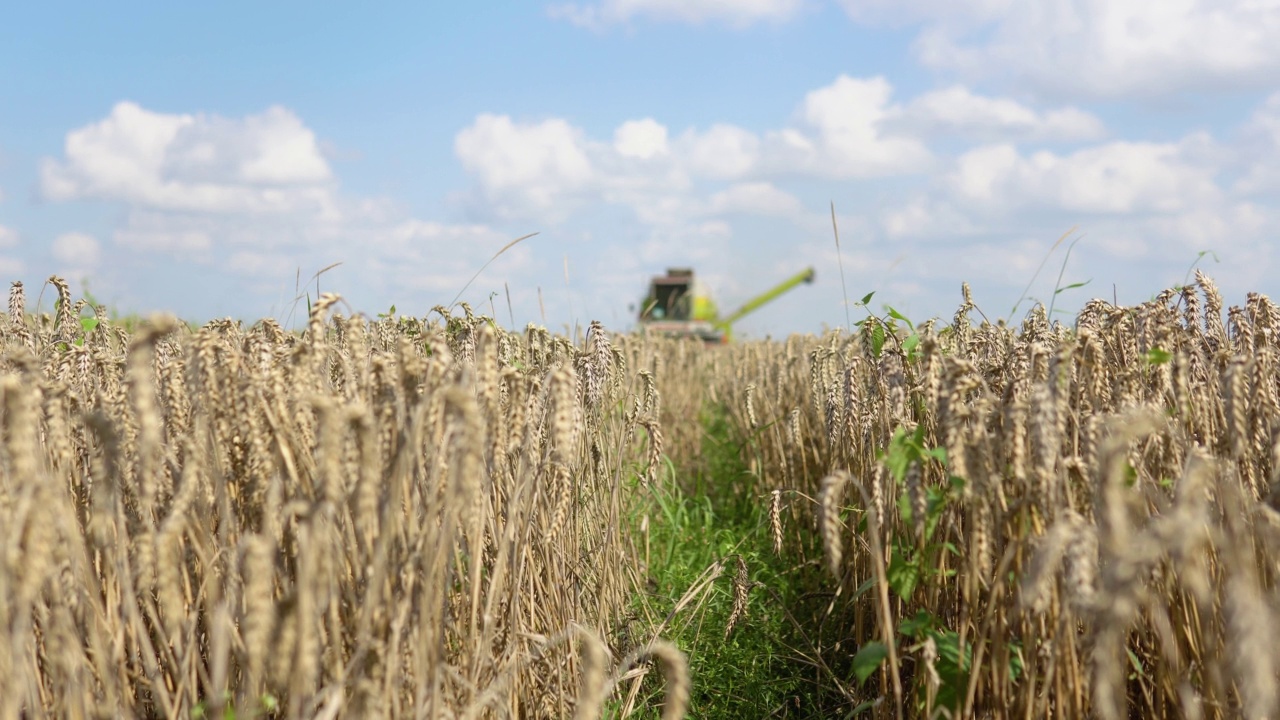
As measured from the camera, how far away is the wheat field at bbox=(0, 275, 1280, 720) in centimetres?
131

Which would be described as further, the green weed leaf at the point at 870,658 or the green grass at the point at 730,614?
the green grass at the point at 730,614

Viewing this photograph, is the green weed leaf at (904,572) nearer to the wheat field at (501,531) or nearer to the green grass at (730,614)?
the wheat field at (501,531)

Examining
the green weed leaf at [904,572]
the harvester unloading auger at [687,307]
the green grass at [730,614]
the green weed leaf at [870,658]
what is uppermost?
the harvester unloading auger at [687,307]

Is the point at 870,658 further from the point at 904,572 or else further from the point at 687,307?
the point at 687,307

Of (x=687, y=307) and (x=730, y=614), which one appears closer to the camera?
(x=730, y=614)

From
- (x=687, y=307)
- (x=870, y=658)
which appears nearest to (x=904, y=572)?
(x=870, y=658)

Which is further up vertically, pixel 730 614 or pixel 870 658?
pixel 870 658

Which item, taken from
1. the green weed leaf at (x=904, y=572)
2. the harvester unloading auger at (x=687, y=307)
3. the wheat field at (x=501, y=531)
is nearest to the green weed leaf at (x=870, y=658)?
the wheat field at (x=501, y=531)

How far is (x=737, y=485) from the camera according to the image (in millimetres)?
5855

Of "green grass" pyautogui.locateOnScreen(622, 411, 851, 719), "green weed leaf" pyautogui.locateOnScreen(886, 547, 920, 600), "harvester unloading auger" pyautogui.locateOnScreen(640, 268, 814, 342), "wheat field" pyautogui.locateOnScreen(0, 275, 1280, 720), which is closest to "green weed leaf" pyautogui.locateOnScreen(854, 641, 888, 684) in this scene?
"wheat field" pyautogui.locateOnScreen(0, 275, 1280, 720)

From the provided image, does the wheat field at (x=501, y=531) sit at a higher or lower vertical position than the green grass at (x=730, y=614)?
higher

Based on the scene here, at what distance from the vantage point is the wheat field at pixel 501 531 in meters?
1.31

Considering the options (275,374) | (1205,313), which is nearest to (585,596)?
(275,374)

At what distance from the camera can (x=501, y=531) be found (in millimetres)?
2373
